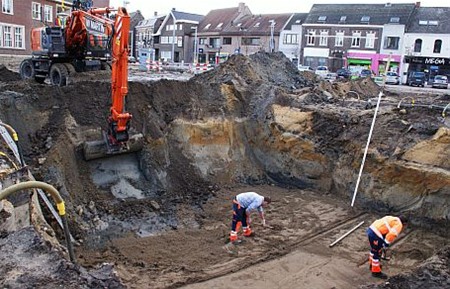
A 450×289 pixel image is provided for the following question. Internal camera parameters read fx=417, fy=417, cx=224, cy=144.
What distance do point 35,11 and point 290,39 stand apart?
83.2ft

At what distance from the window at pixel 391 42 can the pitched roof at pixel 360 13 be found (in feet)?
5.04

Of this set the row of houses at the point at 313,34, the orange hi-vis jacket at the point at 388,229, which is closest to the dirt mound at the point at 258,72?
the orange hi-vis jacket at the point at 388,229

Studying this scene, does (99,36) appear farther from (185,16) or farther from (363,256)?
(185,16)

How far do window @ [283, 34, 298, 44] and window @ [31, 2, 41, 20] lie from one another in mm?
24737

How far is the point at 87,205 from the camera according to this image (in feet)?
29.7

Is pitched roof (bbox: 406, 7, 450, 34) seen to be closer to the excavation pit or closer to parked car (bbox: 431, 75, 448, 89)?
parked car (bbox: 431, 75, 448, 89)

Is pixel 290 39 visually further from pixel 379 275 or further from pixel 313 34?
pixel 379 275

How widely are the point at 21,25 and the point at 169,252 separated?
27.3 meters

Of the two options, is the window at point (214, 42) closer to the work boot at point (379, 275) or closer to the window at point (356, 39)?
the window at point (356, 39)

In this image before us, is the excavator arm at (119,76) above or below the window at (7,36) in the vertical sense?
below

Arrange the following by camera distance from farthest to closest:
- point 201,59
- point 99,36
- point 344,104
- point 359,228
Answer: point 201,59
point 344,104
point 99,36
point 359,228

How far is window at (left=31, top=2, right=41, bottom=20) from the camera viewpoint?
1198 inches

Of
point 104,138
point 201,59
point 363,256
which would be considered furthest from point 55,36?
point 201,59

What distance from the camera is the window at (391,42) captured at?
39.2 m
